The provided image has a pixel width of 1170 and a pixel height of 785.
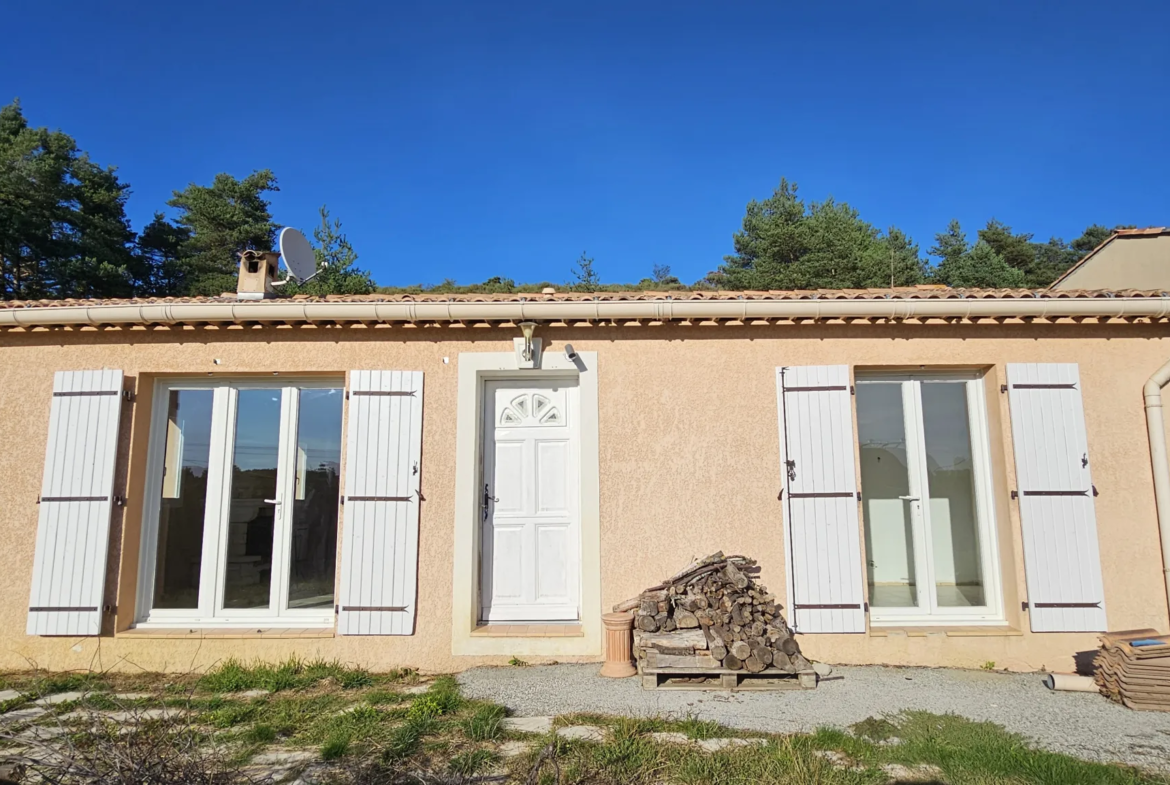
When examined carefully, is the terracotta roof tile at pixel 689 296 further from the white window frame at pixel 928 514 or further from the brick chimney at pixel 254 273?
the white window frame at pixel 928 514

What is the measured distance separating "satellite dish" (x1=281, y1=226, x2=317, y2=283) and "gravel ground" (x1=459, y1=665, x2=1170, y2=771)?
13.9ft

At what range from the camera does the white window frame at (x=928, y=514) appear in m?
5.36

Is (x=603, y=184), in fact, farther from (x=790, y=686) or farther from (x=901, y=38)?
(x=790, y=686)

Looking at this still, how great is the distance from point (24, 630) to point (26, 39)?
1005 cm

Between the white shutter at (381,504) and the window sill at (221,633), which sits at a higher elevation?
the white shutter at (381,504)

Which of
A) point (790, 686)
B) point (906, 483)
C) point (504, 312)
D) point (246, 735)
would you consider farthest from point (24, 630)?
point (906, 483)

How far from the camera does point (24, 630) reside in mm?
5227

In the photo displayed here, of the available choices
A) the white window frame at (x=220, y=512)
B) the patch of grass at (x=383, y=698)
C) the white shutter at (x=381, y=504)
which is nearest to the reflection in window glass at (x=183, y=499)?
the white window frame at (x=220, y=512)

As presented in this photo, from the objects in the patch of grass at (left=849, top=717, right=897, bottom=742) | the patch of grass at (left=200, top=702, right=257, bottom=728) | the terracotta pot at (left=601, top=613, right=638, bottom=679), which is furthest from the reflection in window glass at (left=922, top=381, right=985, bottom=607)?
the patch of grass at (left=200, top=702, right=257, bottom=728)

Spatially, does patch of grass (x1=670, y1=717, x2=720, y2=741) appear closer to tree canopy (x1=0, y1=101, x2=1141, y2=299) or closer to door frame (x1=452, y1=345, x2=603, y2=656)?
door frame (x1=452, y1=345, x2=603, y2=656)

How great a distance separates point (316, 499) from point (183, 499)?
3.75 feet

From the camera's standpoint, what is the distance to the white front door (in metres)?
5.48

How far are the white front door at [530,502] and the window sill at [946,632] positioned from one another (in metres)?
2.39

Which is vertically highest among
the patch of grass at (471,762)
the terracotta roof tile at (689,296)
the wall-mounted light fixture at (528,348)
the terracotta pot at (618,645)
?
the terracotta roof tile at (689,296)
